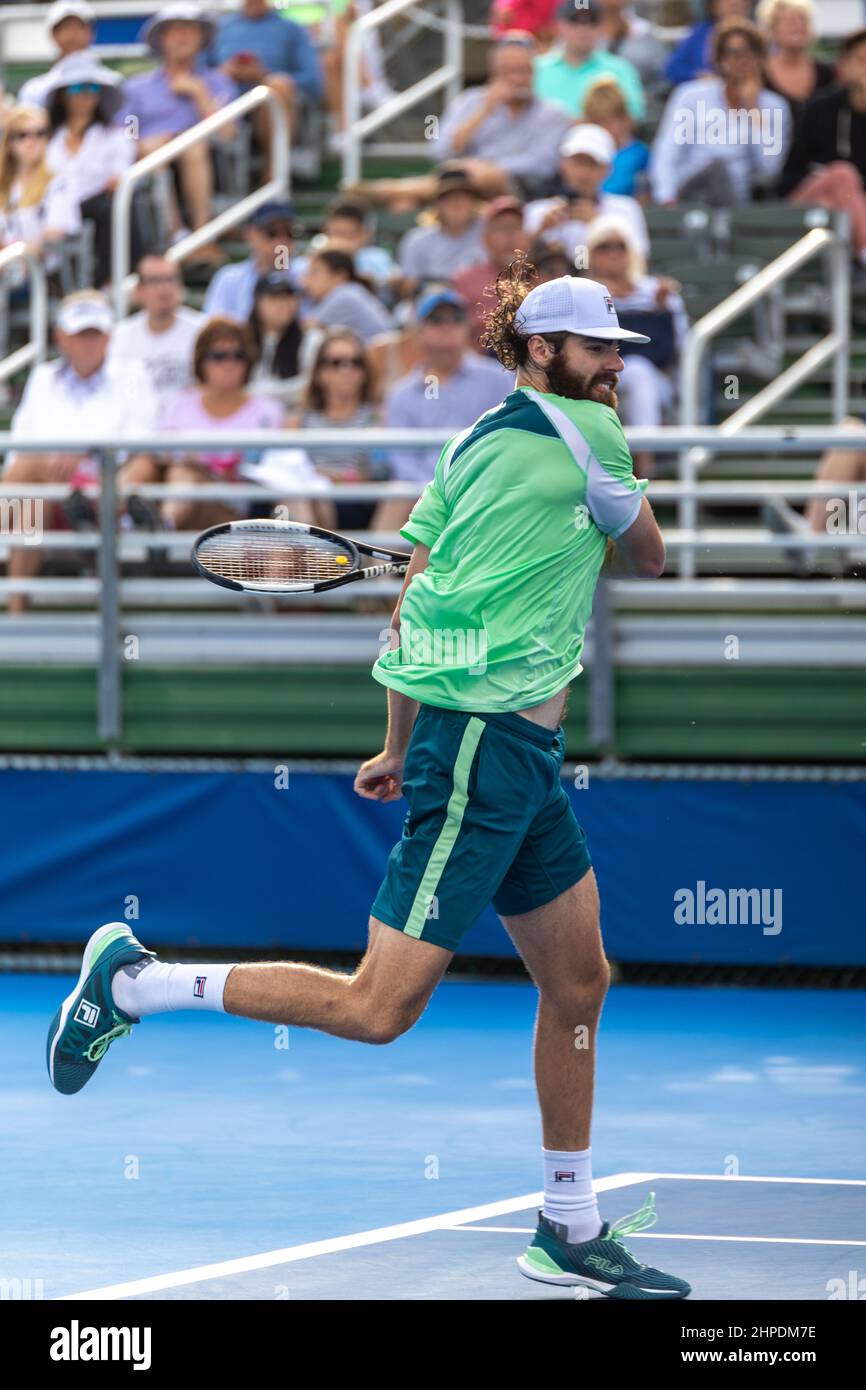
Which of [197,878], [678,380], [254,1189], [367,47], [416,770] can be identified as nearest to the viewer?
[416,770]

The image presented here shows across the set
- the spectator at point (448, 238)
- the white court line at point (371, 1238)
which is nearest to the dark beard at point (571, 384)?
the white court line at point (371, 1238)

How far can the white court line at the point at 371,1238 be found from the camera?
19.2 ft

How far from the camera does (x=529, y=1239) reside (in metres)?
6.43

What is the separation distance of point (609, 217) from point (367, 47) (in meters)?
5.01

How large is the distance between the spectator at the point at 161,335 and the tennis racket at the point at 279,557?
6.52 m

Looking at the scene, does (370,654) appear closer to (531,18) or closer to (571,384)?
(571,384)

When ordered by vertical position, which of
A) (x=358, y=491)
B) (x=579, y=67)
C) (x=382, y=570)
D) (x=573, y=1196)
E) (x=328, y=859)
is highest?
(x=579, y=67)

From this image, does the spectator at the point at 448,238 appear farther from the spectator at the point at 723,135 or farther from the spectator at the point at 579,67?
the spectator at the point at 579,67

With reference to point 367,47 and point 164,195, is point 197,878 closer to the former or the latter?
point 164,195

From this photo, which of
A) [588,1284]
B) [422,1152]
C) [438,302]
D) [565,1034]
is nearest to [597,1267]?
[588,1284]

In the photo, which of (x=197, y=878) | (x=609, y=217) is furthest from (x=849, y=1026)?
(x=609, y=217)

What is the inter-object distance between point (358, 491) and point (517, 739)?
5.04 meters

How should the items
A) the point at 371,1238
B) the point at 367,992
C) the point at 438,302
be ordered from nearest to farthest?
1. the point at 367,992
2. the point at 371,1238
3. the point at 438,302

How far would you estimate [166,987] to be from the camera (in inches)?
231
